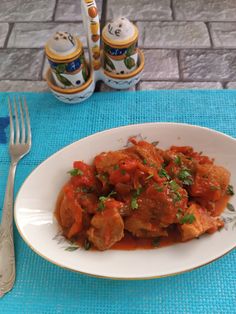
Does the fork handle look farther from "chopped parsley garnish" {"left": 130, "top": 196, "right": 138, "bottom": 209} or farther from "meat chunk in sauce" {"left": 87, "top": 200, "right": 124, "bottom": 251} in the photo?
"chopped parsley garnish" {"left": 130, "top": 196, "right": 138, "bottom": 209}

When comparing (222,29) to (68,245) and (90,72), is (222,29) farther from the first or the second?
(68,245)

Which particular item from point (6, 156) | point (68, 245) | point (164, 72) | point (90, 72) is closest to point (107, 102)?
point (90, 72)

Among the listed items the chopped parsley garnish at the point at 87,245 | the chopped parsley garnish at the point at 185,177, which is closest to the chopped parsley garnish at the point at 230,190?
the chopped parsley garnish at the point at 185,177

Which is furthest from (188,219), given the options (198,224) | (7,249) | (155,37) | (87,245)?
(155,37)

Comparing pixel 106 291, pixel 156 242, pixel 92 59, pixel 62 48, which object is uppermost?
pixel 62 48

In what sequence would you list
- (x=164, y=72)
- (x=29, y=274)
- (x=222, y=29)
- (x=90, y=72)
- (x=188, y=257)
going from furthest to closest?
(x=222, y=29) → (x=164, y=72) → (x=90, y=72) → (x=29, y=274) → (x=188, y=257)

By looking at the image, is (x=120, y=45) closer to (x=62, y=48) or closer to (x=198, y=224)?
(x=62, y=48)
